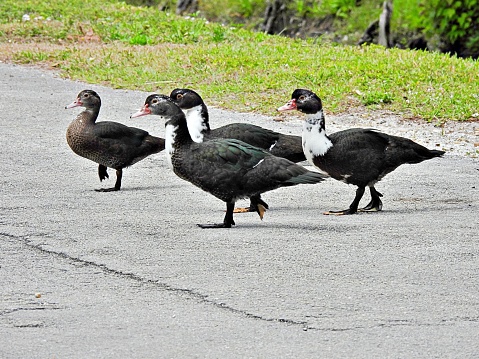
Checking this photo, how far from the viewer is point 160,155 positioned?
11.0 metres

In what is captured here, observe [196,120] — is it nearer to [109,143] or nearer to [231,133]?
[231,133]

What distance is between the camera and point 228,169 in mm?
7363

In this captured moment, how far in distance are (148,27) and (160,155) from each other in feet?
27.8

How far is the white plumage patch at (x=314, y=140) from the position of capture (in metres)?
8.07

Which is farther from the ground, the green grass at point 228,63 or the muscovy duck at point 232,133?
the muscovy duck at point 232,133

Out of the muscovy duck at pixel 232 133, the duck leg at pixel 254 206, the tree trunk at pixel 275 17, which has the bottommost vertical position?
the tree trunk at pixel 275 17

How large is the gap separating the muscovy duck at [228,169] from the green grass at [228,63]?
16.5 ft

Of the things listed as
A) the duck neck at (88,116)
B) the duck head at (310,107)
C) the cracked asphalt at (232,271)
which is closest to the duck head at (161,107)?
the cracked asphalt at (232,271)

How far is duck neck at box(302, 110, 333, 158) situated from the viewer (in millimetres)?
8070

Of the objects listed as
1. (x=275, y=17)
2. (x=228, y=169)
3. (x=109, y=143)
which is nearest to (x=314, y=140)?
(x=228, y=169)

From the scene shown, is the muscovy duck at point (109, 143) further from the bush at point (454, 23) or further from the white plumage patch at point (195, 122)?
the bush at point (454, 23)

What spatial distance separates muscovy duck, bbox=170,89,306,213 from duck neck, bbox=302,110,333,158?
18.7 inches

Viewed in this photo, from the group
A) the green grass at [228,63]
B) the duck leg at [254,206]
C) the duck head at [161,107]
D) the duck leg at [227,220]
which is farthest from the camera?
the green grass at [228,63]

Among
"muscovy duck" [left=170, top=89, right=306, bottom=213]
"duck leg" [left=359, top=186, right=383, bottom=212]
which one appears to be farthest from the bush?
"duck leg" [left=359, top=186, right=383, bottom=212]
